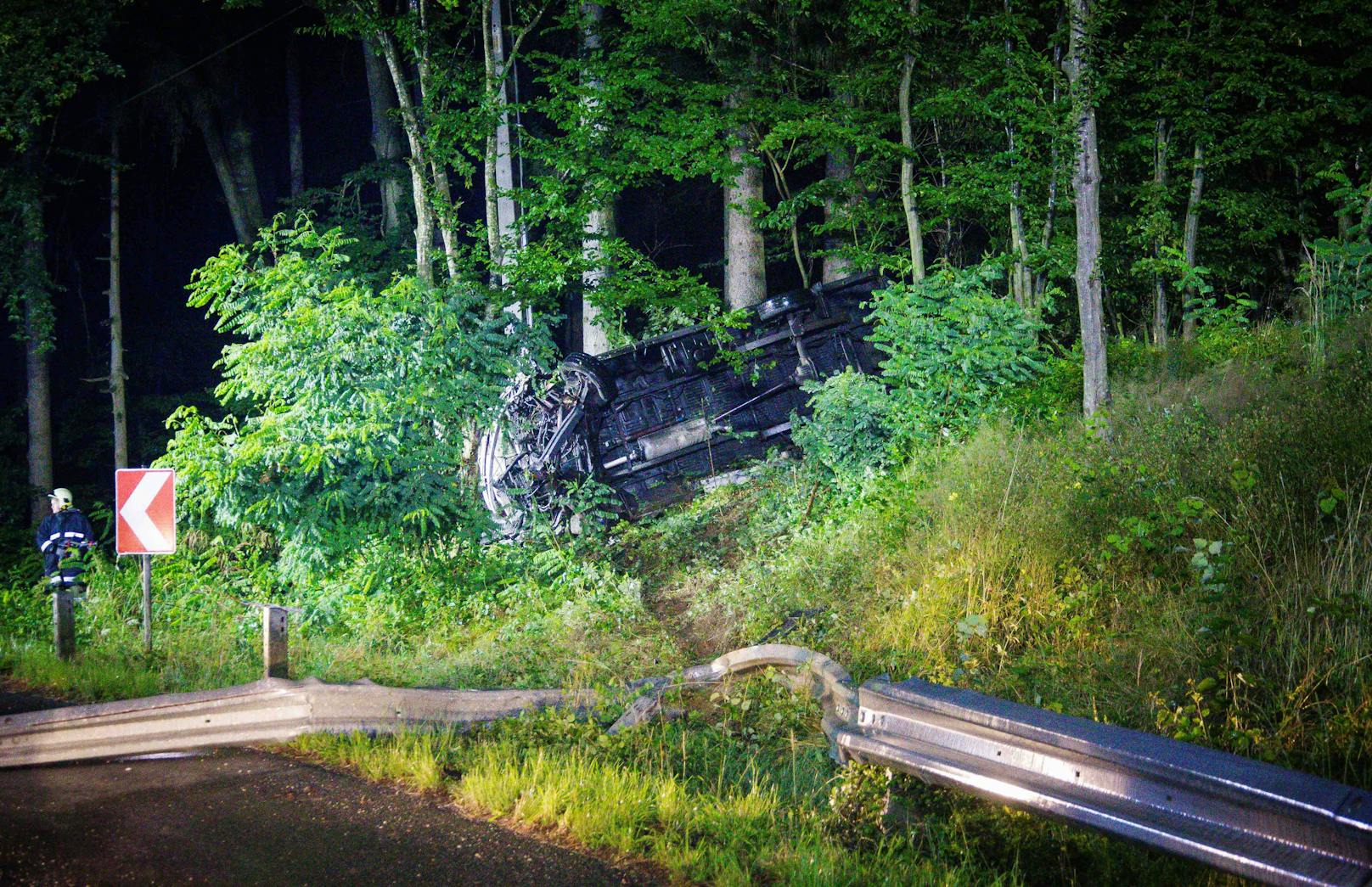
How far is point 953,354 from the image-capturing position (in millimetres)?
12039

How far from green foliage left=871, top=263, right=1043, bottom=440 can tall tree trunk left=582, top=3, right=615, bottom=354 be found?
4259 millimetres

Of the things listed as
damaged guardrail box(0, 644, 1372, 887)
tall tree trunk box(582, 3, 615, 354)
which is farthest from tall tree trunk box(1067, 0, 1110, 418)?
tall tree trunk box(582, 3, 615, 354)

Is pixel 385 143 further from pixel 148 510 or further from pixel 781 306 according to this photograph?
pixel 148 510

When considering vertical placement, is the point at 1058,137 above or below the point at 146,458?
above

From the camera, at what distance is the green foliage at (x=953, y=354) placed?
1173cm

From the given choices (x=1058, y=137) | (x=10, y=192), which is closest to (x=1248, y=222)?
(x=1058, y=137)

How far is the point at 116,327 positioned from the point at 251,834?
22.6m

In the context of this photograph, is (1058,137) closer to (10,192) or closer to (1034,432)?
(1034,432)

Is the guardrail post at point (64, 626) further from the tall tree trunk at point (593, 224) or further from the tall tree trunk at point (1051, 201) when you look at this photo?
the tall tree trunk at point (1051, 201)

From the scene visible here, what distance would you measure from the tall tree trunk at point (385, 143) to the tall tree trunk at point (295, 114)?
4.73 metres

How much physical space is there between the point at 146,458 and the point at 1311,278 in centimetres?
2619

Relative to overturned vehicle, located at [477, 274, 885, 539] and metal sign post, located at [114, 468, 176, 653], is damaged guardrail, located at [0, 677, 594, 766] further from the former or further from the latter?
overturned vehicle, located at [477, 274, 885, 539]

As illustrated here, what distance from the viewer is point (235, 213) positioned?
80.2ft

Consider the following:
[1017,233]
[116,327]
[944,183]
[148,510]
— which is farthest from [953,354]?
[116,327]
